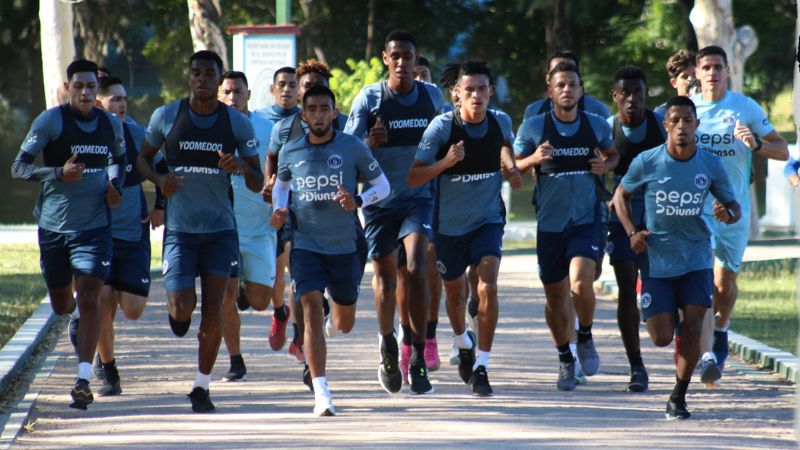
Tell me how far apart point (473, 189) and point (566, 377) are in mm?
1403

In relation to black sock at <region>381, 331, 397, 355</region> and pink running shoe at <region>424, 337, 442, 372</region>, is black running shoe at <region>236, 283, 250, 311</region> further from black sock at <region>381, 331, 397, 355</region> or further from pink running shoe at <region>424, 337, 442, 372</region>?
black sock at <region>381, 331, 397, 355</region>

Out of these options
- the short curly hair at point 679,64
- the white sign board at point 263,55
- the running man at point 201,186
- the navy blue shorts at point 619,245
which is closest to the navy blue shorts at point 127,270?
the running man at point 201,186

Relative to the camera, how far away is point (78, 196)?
9914 mm

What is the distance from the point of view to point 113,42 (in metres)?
51.6

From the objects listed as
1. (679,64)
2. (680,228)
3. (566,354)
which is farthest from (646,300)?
(679,64)

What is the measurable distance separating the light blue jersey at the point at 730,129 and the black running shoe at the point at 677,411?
6.82 ft

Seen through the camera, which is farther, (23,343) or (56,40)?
(56,40)

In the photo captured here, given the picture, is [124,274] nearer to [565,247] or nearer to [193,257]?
[193,257]

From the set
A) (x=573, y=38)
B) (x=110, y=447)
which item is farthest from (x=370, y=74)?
(x=110, y=447)

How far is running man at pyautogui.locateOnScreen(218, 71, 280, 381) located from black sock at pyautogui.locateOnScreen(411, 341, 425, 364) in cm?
138

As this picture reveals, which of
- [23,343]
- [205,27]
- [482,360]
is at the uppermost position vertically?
[205,27]

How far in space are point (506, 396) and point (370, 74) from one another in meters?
19.3

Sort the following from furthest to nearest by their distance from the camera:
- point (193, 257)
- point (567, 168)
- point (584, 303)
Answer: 1. point (584, 303)
2. point (567, 168)
3. point (193, 257)

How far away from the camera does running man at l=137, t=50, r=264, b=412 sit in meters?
9.67
